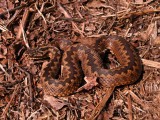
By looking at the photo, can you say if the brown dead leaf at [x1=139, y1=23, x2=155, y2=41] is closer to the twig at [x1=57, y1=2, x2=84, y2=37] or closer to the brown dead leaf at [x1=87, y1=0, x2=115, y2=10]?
the brown dead leaf at [x1=87, y1=0, x2=115, y2=10]

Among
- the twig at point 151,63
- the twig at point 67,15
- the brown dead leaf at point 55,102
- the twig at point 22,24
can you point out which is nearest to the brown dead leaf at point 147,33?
the twig at point 151,63

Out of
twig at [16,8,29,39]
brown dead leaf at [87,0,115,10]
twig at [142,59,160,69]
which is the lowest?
twig at [142,59,160,69]

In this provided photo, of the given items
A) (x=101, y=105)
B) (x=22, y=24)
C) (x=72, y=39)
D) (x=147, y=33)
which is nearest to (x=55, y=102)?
(x=101, y=105)

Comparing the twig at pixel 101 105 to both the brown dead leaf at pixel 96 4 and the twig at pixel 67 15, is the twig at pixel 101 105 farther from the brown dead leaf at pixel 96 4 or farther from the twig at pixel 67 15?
Result: the brown dead leaf at pixel 96 4

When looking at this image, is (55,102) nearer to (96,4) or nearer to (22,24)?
(22,24)

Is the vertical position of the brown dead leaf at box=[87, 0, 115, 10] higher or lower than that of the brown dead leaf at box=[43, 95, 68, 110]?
higher

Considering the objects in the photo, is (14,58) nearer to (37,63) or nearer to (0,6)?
(37,63)

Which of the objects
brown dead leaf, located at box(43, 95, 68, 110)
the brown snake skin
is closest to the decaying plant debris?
brown dead leaf, located at box(43, 95, 68, 110)
